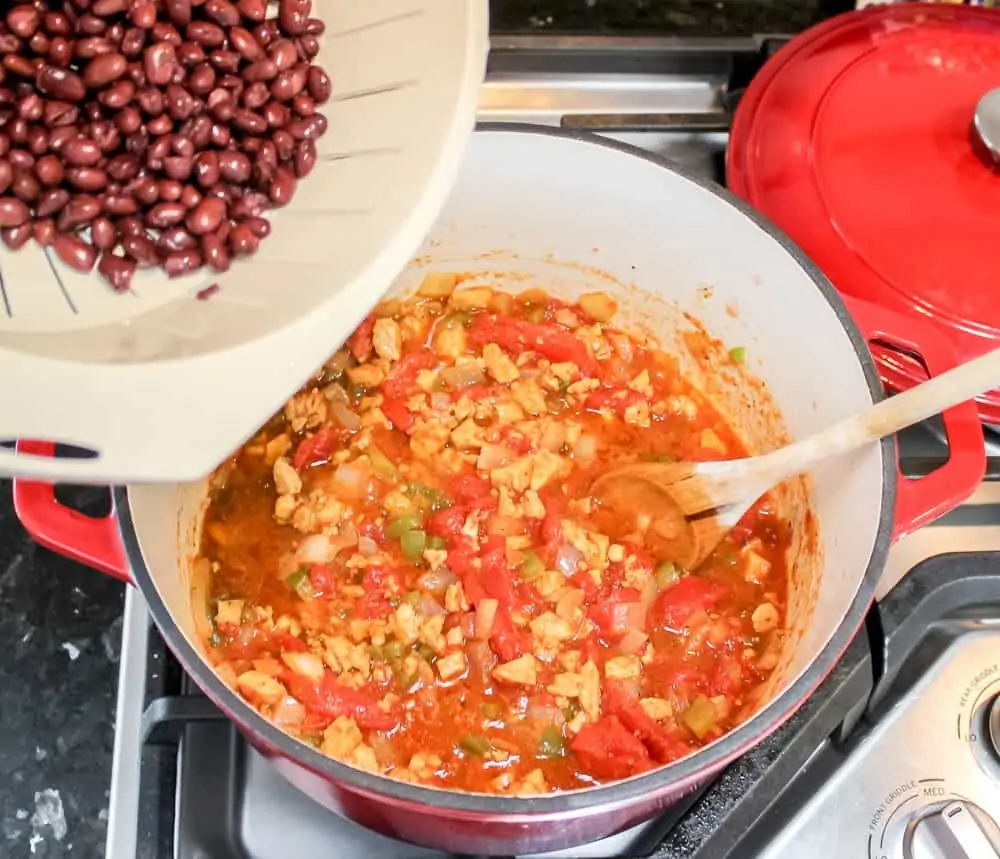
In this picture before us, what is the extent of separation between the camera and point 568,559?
1712mm

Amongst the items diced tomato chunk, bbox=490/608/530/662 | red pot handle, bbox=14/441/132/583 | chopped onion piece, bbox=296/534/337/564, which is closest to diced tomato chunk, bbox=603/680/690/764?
diced tomato chunk, bbox=490/608/530/662

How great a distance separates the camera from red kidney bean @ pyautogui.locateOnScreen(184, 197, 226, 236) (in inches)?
50.5

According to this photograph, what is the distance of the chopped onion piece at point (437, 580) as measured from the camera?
1683 millimetres

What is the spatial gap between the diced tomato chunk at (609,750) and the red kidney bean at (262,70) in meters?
1.02

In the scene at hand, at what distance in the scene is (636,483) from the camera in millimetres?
1769

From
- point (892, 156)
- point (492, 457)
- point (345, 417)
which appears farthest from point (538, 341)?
point (892, 156)

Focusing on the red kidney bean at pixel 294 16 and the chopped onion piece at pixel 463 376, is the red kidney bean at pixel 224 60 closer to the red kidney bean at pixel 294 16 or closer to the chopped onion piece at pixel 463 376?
the red kidney bean at pixel 294 16

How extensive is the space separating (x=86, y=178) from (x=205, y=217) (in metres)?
0.16

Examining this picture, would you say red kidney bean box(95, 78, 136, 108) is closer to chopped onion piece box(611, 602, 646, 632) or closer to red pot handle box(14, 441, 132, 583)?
red pot handle box(14, 441, 132, 583)

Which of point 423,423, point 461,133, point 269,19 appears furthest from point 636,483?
point 269,19

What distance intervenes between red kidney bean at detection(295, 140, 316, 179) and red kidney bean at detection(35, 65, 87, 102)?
28cm

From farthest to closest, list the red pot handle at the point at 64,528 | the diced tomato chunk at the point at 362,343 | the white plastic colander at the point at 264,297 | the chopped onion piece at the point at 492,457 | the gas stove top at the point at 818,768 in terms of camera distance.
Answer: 1. the diced tomato chunk at the point at 362,343
2. the chopped onion piece at the point at 492,457
3. the gas stove top at the point at 818,768
4. the red pot handle at the point at 64,528
5. the white plastic colander at the point at 264,297

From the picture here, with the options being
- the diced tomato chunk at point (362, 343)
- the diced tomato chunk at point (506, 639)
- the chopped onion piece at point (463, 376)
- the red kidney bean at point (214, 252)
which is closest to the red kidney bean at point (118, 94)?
the red kidney bean at point (214, 252)

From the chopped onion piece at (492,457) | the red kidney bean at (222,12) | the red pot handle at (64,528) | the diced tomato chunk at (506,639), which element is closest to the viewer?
the red pot handle at (64,528)
